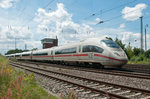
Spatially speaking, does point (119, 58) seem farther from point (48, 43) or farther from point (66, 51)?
point (48, 43)

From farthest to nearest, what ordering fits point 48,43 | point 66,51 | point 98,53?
point 48,43 < point 66,51 < point 98,53

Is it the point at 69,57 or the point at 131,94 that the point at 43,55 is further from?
the point at 131,94

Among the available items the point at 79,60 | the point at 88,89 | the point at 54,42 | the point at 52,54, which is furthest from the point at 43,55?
the point at 54,42

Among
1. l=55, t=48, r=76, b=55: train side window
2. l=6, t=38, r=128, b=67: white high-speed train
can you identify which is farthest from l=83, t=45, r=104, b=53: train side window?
l=55, t=48, r=76, b=55: train side window

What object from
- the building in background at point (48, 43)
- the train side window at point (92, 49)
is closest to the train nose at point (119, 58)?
the train side window at point (92, 49)

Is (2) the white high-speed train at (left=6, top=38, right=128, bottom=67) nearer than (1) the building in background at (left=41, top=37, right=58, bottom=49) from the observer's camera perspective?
Yes

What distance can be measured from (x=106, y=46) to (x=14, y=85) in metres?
10.9

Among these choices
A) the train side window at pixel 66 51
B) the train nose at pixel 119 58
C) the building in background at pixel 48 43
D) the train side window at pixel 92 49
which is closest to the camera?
the train nose at pixel 119 58

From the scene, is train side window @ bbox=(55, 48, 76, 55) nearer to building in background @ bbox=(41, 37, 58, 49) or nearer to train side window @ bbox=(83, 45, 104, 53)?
train side window @ bbox=(83, 45, 104, 53)

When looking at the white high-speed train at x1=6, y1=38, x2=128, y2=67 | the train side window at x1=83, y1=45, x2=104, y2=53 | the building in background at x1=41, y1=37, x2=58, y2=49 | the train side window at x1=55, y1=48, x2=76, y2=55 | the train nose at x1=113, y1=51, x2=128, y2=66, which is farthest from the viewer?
the building in background at x1=41, y1=37, x2=58, y2=49

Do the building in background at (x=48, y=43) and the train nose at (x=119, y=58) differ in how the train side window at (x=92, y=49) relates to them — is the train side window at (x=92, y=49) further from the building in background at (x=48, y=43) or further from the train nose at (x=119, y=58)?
the building in background at (x=48, y=43)

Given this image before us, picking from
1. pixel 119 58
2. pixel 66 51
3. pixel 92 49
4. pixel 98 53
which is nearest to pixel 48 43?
pixel 66 51

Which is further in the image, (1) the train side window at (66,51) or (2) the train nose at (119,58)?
(1) the train side window at (66,51)

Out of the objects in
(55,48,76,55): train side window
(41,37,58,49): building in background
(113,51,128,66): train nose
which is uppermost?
(41,37,58,49): building in background
